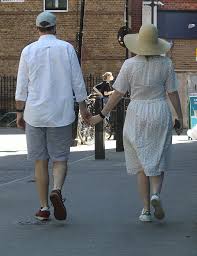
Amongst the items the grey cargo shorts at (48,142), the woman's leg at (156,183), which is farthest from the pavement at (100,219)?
the grey cargo shorts at (48,142)

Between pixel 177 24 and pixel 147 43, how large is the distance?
23.9 meters

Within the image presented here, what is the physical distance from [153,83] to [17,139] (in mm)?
14889

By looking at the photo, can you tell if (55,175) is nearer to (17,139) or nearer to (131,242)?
(131,242)

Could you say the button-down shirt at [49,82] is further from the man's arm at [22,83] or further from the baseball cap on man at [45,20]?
the baseball cap on man at [45,20]

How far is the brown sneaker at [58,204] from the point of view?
6.90 metres

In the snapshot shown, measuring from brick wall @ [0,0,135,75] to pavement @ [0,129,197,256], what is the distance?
59.5 ft

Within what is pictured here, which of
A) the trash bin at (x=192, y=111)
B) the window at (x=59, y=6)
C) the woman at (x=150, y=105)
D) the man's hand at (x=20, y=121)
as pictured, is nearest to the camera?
the woman at (x=150, y=105)

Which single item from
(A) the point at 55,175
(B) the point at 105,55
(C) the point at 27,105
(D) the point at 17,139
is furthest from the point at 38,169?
(B) the point at 105,55

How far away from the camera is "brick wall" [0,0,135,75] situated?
30469 millimetres

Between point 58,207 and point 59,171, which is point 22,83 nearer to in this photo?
point 59,171

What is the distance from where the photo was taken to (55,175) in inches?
282

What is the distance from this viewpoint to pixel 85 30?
101ft

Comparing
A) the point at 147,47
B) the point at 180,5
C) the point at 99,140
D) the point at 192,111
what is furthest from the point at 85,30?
the point at 147,47

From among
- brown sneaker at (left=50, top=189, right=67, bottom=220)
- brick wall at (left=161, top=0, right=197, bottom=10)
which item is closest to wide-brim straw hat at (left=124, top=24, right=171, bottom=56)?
brown sneaker at (left=50, top=189, right=67, bottom=220)
